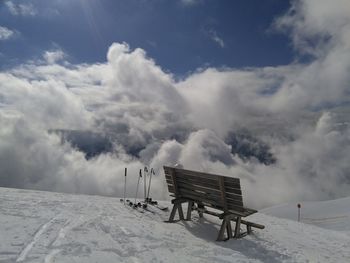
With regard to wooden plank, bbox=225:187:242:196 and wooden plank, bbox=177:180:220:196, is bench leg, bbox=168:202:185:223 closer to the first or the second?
wooden plank, bbox=177:180:220:196

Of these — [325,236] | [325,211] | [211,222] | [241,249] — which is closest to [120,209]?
[211,222]

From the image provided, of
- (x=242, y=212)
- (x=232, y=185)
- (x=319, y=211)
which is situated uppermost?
(x=232, y=185)

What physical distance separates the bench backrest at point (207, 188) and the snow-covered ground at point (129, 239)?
801 mm

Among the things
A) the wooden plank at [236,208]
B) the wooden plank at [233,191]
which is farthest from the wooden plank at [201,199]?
the wooden plank at [233,191]

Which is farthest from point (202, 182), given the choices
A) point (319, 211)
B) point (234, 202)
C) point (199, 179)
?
point (319, 211)

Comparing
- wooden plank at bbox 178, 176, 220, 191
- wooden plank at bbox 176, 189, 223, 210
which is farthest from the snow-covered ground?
wooden plank at bbox 178, 176, 220, 191

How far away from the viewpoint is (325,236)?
33.6 ft

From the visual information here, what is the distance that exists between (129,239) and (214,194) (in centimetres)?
252

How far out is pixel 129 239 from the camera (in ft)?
22.6

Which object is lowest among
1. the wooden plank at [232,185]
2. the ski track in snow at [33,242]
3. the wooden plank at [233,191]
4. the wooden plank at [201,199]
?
the ski track in snow at [33,242]

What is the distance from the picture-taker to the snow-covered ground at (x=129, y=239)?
572cm

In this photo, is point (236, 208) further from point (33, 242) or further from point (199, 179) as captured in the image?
point (33, 242)

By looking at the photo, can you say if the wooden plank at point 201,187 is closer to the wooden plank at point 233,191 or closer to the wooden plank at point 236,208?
the wooden plank at point 233,191

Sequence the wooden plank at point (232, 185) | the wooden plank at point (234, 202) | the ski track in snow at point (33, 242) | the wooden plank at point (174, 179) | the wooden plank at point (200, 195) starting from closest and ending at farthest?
the ski track in snow at point (33, 242), the wooden plank at point (232, 185), the wooden plank at point (234, 202), the wooden plank at point (200, 195), the wooden plank at point (174, 179)
